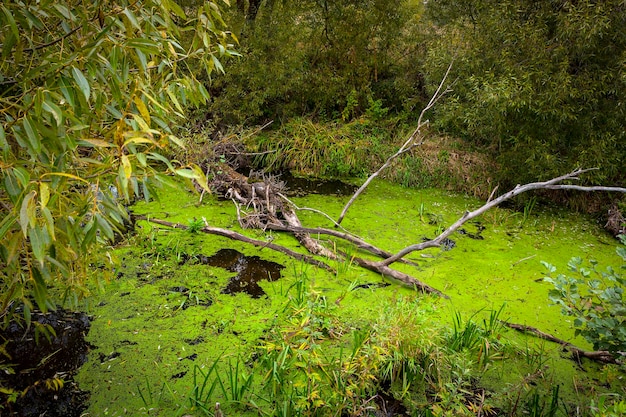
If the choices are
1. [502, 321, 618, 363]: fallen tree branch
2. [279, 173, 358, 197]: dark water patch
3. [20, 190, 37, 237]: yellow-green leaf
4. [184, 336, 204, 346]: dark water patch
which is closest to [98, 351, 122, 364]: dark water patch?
[184, 336, 204, 346]: dark water patch

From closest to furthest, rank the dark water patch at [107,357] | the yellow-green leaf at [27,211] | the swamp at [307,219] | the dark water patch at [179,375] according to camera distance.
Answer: the yellow-green leaf at [27,211] < the swamp at [307,219] < the dark water patch at [179,375] < the dark water patch at [107,357]

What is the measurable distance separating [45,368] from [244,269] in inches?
60.7

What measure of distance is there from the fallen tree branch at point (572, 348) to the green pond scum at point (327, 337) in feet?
0.13

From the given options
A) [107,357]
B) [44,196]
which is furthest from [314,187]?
[44,196]

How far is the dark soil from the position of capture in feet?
6.86

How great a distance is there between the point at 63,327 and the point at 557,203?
534cm

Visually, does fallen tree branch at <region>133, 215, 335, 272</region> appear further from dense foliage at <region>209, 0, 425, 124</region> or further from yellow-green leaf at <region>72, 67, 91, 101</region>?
dense foliage at <region>209, 0, 425, 124</region>

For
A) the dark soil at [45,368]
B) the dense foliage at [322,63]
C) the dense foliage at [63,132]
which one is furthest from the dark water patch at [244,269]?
the dense foliage at [322,63]

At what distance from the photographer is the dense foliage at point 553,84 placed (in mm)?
4398

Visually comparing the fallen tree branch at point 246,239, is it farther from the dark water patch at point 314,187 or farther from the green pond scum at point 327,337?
the dark water patch at point 314,187

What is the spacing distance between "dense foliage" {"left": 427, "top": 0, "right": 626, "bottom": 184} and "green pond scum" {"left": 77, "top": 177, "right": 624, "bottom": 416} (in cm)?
119

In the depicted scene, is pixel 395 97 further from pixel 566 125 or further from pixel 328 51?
pixel 566 125

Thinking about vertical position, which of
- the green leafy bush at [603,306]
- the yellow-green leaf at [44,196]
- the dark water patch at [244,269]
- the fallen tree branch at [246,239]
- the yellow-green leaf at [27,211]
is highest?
the yellow-green leaf at [44,196]

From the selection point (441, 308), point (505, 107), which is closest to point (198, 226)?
point (441, 308)
